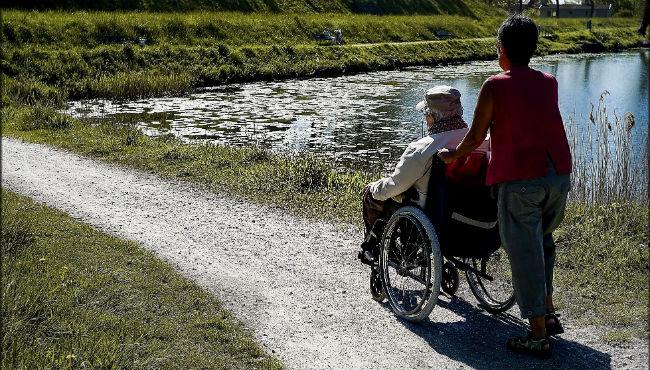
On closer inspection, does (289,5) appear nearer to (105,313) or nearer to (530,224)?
(105,313)

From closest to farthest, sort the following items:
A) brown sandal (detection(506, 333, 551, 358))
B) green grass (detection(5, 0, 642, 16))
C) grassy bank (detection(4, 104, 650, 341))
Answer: brown sandal (detection(506, 333, 551, 358)) < grassy bank (detection(4, 104, 650, 341)) < green grass (detection(5, 0, 642, 16))

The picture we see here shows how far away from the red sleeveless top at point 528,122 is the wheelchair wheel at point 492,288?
1408 millimetres

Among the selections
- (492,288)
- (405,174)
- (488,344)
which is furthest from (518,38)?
(492,288)

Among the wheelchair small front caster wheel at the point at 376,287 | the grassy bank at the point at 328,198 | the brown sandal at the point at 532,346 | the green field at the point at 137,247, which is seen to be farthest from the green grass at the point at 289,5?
the brown sandal at the point at 532,346

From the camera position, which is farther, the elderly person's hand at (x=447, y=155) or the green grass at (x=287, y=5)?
the green grass at (x=287, y=5)

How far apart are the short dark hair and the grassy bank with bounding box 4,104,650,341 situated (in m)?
2.42

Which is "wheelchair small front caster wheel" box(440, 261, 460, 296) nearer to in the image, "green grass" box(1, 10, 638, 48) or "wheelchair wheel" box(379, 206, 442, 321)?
"wheelchair wheel" box(379, 206, 442, 321)

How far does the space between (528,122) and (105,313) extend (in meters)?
3.82

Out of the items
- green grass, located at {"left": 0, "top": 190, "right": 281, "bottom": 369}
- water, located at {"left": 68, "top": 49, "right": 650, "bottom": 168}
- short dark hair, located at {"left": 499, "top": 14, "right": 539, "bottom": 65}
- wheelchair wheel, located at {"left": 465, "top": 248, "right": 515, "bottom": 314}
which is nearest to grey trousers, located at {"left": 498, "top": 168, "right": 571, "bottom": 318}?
short dark hair, located at {"left": 499, "top": 14, "right": 539, "bottom": 65}

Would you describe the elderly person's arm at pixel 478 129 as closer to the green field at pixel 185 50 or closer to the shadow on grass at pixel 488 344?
the shadow on grass at pixel 488 344

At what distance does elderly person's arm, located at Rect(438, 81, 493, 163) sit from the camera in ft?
16.4

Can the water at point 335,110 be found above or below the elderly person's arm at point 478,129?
below

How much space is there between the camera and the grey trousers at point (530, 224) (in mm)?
5016

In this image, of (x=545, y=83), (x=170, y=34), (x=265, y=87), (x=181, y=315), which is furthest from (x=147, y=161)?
(x=170, y=34)
